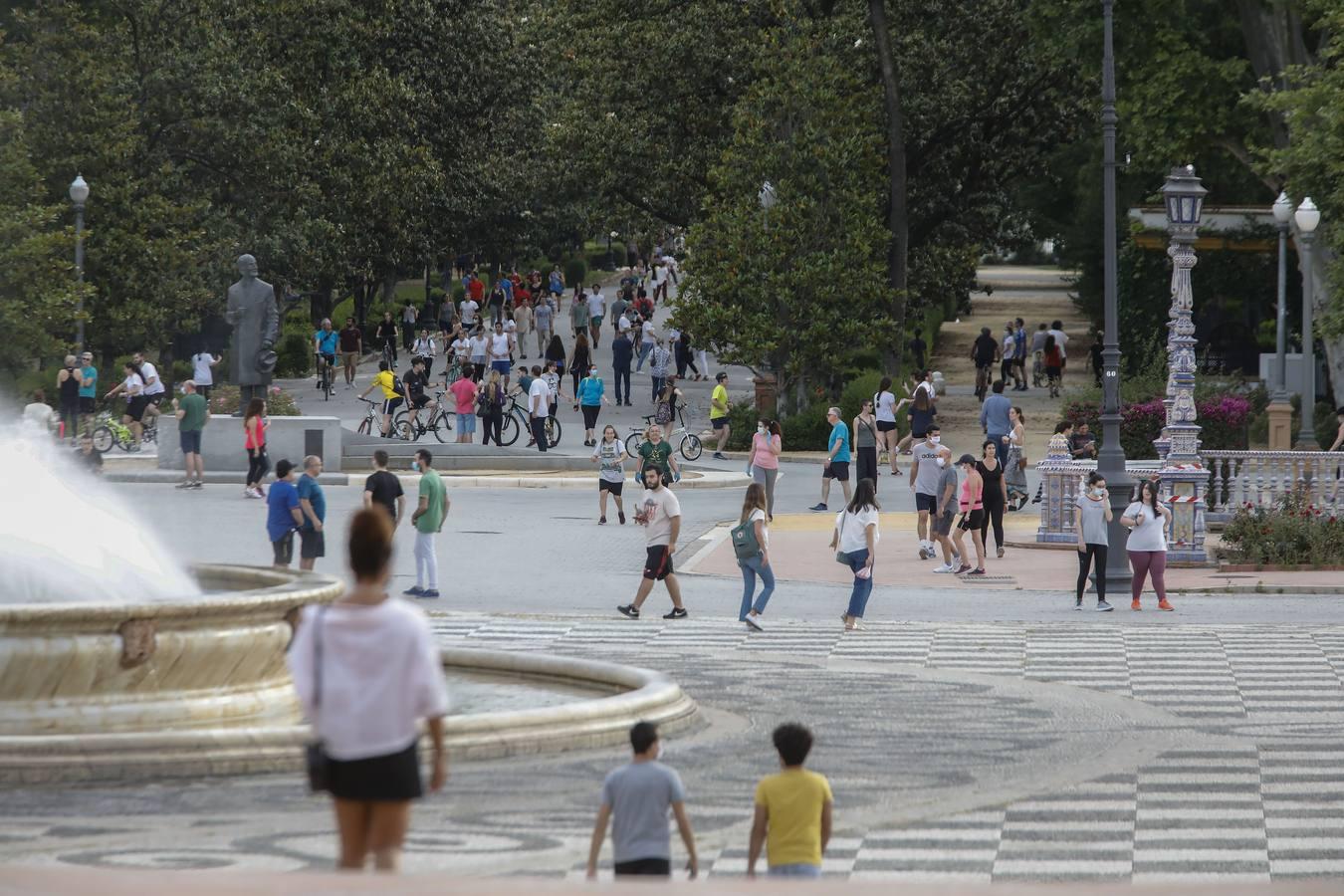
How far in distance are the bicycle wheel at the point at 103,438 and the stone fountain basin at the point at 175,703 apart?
26903 millimetres

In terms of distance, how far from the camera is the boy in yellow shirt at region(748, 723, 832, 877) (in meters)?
9.05

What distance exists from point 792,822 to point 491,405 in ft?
112

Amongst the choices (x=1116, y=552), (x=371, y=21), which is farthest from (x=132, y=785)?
(x=371, y=21)

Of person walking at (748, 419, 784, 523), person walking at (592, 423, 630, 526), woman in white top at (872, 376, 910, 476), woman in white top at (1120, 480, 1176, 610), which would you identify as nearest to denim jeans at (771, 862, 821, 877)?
woman in white top at (1120, 480, 1176, 610)

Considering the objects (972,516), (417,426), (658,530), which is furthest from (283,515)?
(417,426)

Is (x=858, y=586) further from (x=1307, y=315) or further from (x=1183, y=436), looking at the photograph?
(x=1307, y=315)

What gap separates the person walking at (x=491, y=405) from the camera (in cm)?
4275

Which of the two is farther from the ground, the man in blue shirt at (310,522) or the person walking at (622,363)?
the person walking at (622,363)

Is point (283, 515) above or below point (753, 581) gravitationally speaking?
above

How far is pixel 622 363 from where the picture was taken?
172 ft

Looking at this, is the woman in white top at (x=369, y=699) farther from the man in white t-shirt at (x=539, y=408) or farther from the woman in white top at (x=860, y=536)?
the man in white t-shirt at (x=539, y=408)

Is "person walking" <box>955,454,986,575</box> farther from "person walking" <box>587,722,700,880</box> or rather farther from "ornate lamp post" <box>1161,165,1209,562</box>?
"person walking" <box>587,722,700,880</box>

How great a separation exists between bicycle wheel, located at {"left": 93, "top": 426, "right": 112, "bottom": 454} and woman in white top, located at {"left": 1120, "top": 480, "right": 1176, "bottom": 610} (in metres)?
22.3

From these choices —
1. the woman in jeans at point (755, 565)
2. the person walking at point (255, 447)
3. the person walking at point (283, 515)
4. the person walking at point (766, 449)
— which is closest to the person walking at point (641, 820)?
the woman in jeans at point (755, 565)
